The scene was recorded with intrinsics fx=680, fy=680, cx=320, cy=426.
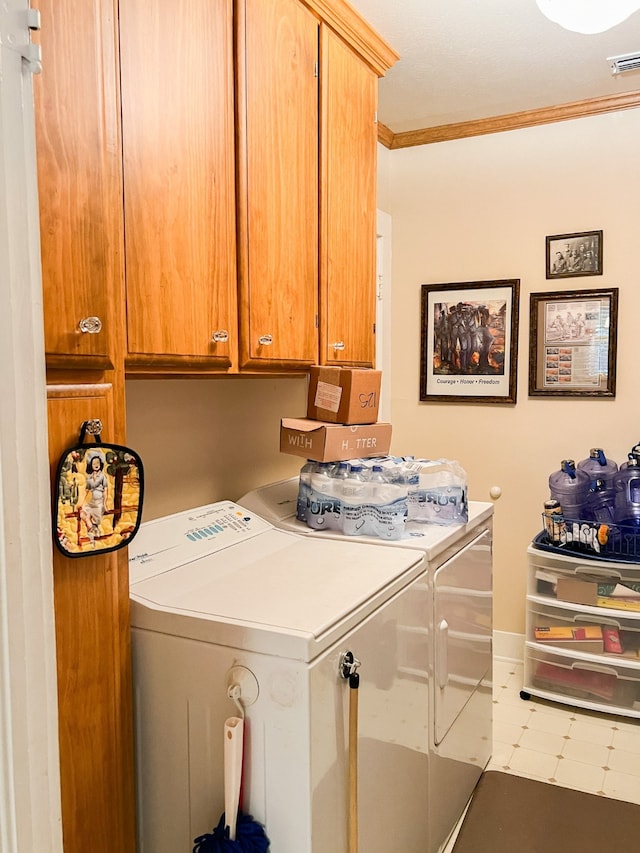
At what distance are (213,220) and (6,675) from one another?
1.14 m

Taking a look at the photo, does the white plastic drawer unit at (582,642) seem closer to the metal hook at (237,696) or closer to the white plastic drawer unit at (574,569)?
the white plastic drawer unit at (574,569)

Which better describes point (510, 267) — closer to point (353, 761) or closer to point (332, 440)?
point (332, 440)

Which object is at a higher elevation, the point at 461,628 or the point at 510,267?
the point at 510,267

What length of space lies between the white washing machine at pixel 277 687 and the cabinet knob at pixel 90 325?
55cm

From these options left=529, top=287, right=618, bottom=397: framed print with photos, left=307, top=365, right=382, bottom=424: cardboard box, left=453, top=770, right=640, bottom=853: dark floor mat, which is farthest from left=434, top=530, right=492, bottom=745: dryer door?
left=529, top=287, right=618, bottom=397: framed print with photos

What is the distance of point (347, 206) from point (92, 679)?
1.58 metres

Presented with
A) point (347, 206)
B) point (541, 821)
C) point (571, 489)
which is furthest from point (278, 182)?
point (541, 821)

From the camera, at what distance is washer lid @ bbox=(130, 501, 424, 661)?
4.14 feet

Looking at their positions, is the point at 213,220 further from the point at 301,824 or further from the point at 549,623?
the point at 549,623

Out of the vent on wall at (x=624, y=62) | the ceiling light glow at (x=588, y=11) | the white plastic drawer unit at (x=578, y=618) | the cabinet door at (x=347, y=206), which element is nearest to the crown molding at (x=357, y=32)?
the cabinet door at (x=347, y=206)

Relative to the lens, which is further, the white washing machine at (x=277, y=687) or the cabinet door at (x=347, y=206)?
the cabinet door at (x=347, y=206)

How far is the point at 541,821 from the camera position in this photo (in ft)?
7.06

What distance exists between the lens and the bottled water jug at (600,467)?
285 centimetres

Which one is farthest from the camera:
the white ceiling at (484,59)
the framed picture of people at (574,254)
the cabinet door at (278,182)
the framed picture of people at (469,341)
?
the framed picture of people at (469,341)
